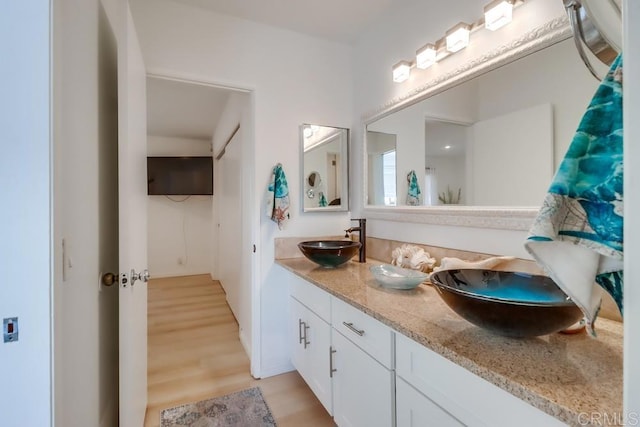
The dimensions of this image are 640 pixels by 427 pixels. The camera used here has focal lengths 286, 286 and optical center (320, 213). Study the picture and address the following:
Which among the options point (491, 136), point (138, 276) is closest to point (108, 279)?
point (138, 276)

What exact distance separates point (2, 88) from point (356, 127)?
1.95 meters

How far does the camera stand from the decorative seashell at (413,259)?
1.54m

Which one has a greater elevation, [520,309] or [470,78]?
[470,78]

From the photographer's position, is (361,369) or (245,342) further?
(245,342)

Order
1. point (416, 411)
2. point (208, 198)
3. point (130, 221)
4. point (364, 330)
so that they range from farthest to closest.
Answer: point (208, 198) → point (130, 221) → point (364, 330) → point (416, 411)

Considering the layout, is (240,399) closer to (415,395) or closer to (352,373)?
(352,373)

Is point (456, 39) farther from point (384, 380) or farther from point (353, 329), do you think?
point (384, 380)

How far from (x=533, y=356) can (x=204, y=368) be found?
86.9 inches

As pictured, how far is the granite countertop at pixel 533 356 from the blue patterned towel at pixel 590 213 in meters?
0.16

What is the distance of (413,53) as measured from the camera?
1738 millimetres

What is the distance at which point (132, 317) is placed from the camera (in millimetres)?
1360

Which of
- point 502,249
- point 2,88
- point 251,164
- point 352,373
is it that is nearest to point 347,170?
point 251,164

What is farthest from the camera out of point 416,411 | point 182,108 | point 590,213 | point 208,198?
point 208,198

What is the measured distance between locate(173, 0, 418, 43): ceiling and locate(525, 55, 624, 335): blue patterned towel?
169 cm
